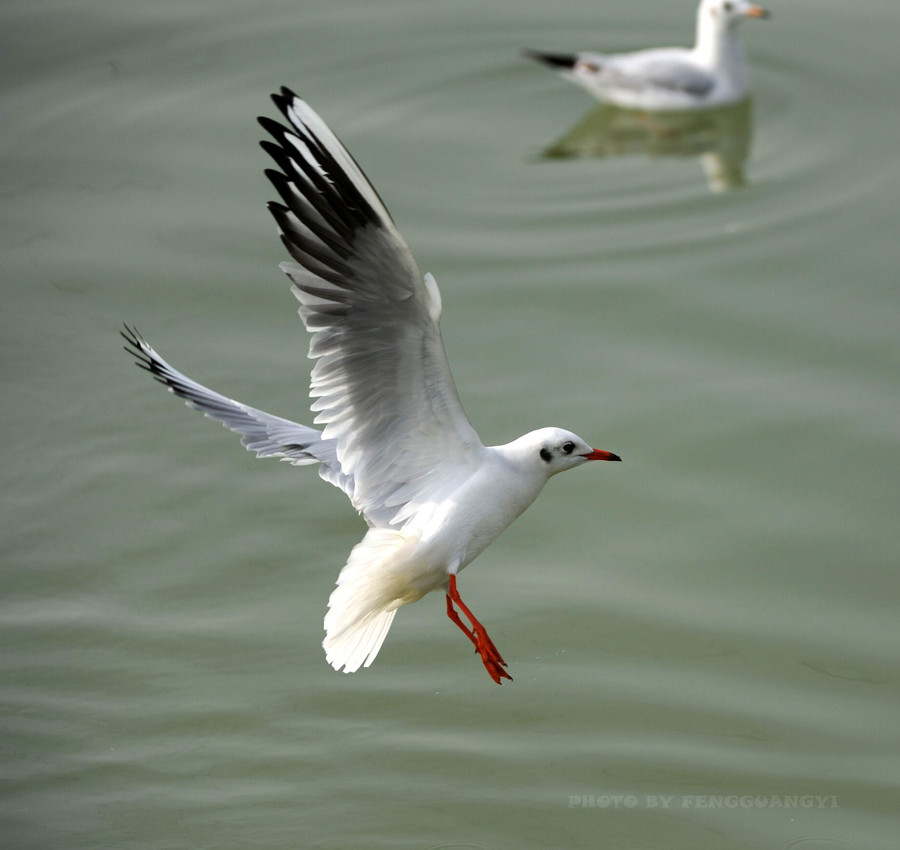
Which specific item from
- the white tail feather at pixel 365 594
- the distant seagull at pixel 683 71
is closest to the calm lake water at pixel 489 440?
the distant seagull at pixel 683 71

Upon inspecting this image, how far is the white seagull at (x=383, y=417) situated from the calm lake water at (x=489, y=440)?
0.95 meters

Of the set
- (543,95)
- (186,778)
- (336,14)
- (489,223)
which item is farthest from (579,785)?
(336,14)

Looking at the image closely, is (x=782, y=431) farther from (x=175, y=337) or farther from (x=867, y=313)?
(x=175, y=337)

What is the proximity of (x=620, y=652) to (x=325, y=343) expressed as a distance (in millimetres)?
1995

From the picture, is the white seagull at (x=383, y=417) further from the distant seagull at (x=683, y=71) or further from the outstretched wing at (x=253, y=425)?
the distant seagull at (x=683, y=71)

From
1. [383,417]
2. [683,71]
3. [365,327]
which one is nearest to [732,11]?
[683,71]

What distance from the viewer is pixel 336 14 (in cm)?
1045

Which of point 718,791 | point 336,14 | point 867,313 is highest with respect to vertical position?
point 336,14

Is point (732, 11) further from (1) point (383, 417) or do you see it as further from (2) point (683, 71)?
(1) point (383, 417)

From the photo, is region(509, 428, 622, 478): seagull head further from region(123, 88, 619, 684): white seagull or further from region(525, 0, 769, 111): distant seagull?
region(525, 0, 769, 111): distant seagull

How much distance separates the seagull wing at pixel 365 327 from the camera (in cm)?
411

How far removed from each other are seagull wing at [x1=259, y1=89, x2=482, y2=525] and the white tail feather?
156mm

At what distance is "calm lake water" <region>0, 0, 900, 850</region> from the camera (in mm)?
5344

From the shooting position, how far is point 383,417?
462 centimetres
